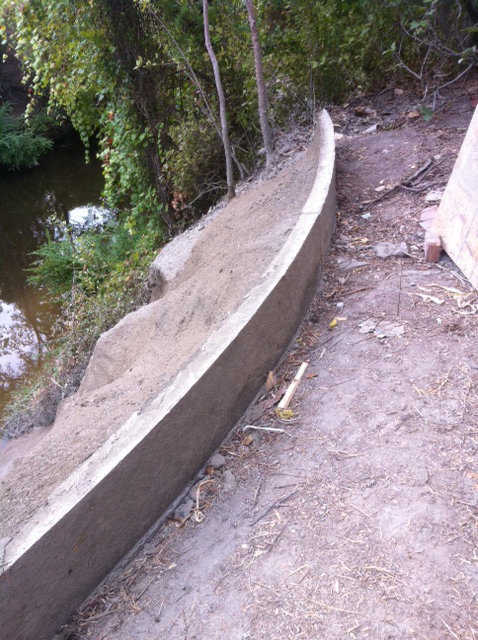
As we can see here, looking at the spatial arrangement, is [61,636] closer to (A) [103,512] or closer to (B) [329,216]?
(A) [103,512]

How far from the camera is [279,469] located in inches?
92.6

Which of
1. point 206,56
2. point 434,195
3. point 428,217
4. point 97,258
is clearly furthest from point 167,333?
point 97,258

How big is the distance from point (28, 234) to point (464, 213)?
35.6 feet

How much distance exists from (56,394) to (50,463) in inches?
108

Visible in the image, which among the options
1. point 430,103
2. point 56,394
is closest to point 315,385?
point 56,394

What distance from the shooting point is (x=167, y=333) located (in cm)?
405

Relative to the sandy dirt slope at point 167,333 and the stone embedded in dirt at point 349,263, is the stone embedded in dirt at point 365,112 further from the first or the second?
the stone embedded in dirt at point 349,263

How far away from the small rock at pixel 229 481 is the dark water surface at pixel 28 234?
5.18 meters

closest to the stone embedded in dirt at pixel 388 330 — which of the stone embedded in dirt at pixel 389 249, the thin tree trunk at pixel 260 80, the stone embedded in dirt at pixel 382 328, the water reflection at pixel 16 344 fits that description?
the stone embedded in dirt at pixel 382 328

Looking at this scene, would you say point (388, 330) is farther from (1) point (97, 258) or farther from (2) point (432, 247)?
(1) point (97, 258)

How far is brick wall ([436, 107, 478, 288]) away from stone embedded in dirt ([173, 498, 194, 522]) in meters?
2.05

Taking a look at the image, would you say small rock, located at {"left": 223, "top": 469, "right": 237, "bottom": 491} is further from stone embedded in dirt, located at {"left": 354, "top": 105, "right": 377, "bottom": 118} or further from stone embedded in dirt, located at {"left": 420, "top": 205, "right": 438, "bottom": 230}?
stone embedded in dirt, located at {"left": 354, "top": 105, "right": 377, "bottom": 118}

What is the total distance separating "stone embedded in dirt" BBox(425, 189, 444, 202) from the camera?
4.20 meters

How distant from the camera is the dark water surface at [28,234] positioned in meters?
7.84
